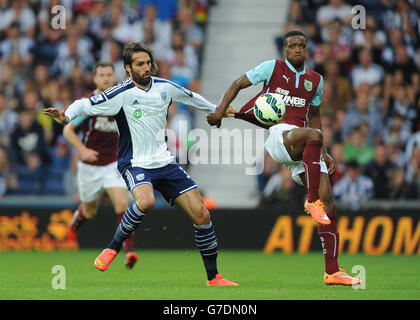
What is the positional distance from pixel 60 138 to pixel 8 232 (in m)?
2.46

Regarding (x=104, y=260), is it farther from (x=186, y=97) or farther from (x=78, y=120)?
(x=78, y=120)

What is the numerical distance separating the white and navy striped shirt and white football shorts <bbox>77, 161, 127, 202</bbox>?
2.62 metres

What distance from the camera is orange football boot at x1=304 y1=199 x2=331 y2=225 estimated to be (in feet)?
27.7

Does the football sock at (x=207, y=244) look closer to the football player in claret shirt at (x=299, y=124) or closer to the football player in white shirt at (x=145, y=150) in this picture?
the football player in white shirt at (x=145, y=150)

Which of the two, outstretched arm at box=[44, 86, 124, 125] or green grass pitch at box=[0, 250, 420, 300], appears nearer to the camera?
green grass pitch at box=[0, 250, 420, 300]

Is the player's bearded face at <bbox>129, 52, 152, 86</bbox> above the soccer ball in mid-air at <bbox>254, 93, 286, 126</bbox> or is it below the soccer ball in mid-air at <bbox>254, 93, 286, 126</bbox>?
above

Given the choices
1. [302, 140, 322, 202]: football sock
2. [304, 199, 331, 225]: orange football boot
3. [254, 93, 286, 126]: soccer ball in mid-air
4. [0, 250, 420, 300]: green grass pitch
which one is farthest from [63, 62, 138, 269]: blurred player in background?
[304, 199, 331, 225]: orange football boot

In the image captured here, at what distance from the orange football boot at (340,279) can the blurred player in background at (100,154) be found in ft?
11.9

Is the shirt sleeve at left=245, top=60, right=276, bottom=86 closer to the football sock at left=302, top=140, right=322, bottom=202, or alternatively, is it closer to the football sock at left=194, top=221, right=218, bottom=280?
the football sock at left=302, top=140, right=322, bottom=202

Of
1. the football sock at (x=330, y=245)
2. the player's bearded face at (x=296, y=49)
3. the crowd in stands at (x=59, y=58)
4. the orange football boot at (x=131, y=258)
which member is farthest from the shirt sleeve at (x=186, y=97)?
the crowd in stands at (x=59, y=58)

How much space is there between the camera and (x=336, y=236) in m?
8.97

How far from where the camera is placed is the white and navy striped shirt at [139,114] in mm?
8961

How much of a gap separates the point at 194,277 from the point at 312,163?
2356 mm
